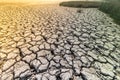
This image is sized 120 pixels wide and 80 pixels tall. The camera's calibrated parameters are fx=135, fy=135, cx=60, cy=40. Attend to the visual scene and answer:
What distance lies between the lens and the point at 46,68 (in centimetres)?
275

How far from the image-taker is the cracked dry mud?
2.63m

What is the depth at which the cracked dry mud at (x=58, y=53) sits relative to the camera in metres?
2.63

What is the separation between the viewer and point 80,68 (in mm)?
2773

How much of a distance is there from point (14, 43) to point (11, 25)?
1.72 meters

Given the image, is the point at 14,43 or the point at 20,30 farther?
the point at 20,30

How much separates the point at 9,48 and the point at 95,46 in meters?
2.28

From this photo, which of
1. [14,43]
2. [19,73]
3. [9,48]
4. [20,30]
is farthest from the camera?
[20,30]

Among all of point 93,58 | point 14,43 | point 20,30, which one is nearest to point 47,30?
point 20,30

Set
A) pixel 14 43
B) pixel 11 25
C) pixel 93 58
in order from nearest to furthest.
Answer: pixel 93 58
pixel 14 43
pixel 11 25

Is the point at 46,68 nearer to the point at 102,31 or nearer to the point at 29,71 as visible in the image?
the point at 29,71

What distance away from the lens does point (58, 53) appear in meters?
3.26

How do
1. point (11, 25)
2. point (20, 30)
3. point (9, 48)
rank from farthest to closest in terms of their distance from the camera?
point (11, 25) < point (20, 30) < point (9, 48)

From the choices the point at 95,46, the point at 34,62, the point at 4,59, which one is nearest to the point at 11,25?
the point at 4,59

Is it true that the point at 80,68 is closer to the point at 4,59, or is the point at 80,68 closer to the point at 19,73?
the point at 19,73
